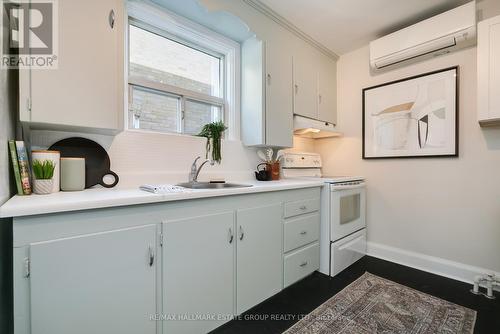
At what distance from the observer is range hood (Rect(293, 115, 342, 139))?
2.52 m

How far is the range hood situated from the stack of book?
7.15ft

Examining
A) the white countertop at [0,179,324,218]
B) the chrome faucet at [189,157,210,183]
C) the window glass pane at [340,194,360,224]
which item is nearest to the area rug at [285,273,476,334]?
the window glass pane at [340,194,360,224]

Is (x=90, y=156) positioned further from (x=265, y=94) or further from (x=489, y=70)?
(x=489, y=70)

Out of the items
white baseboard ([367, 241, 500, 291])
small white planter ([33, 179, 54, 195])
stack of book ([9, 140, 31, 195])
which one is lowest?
white baseboard ([367, 241, 500, 291])

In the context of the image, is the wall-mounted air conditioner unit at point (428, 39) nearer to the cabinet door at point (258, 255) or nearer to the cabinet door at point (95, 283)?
the cabinet door at point (258, 255)

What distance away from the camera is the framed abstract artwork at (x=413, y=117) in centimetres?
220

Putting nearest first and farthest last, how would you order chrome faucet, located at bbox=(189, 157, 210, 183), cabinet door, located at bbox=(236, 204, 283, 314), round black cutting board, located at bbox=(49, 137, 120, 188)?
round black cutting board, located at bbox=(49, 137, 120, 188), cabinet door, located at bbox=(236, 204, 283, 314), chrome faucet, located at bbox=(189, 157, 210, 183)

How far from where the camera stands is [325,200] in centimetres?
223

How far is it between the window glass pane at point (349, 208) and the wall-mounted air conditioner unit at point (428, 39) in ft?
5.02

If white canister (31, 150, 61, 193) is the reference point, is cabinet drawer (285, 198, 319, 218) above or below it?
below

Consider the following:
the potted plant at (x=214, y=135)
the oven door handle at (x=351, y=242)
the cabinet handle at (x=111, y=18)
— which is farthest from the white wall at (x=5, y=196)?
the oven door handle at (x=351, y=242)

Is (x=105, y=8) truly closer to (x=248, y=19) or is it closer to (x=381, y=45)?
(x=248, y=19)

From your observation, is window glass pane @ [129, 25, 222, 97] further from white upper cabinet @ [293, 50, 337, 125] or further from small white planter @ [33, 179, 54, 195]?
small white planter @ [33, 179, 54, 195]

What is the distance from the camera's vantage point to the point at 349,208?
2471 mm
